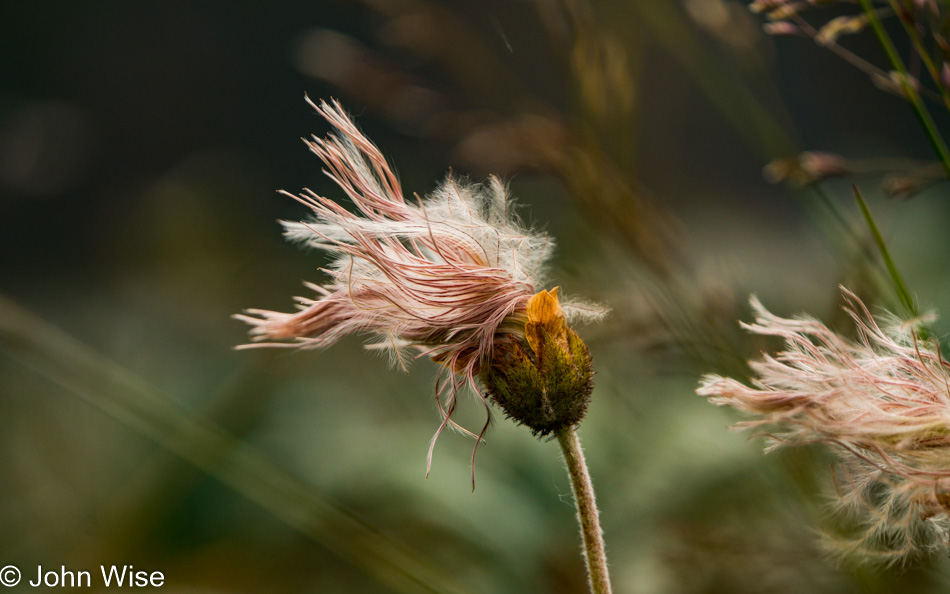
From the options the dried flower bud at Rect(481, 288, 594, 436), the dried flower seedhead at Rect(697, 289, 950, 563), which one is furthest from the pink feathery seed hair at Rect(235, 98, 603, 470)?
the dried flower seedhead at Rect(697, 289, 950, 563)

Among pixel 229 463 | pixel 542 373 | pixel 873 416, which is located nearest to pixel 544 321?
pixel 542 373

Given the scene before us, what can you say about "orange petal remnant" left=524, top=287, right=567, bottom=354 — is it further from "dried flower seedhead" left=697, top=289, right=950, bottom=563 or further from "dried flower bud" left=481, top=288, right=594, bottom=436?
"dried flower seedhead" left=697, top=289, right=950, bottom=563

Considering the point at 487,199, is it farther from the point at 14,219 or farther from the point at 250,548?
the point at 14,219

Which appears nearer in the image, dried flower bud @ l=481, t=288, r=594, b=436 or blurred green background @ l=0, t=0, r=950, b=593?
dried flower bud @ l=481, t=288, r=594, b=436

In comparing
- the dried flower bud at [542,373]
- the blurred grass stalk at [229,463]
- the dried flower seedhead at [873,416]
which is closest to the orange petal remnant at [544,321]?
the dried flower bud at [542,373]

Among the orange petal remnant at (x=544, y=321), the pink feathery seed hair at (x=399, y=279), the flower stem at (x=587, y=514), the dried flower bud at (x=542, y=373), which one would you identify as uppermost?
the pink feathery seed hair at (x=399, y=279)

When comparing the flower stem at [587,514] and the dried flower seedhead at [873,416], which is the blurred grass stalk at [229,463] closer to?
the flower stem at [587,514]
